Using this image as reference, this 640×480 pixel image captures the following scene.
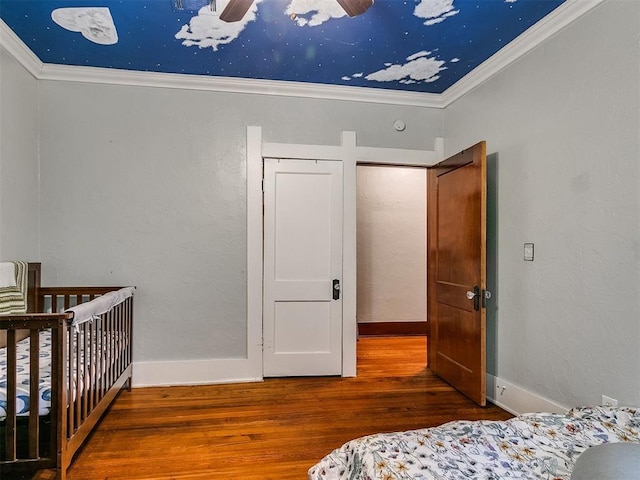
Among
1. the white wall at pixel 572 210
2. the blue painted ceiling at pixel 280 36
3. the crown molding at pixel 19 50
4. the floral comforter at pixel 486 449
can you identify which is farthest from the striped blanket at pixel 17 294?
the white wall at pixel 572 210

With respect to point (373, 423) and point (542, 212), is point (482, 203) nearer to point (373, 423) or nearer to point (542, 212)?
point (542, 212)

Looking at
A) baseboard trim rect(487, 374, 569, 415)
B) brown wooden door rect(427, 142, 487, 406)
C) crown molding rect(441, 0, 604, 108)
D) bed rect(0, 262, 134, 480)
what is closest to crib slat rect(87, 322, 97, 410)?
bed rect(0, 262, 134, 480)

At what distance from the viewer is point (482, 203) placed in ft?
9.17

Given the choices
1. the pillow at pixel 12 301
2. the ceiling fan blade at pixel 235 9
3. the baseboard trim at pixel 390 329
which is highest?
the ceiling fan blade at pixel 235 9

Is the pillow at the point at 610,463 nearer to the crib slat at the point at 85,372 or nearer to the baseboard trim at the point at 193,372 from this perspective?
the crib slat at the point at 85,372

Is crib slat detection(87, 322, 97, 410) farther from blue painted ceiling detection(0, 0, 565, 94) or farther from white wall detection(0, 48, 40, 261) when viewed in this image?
blue painted ceiling detection(0, 0, 565, 94)

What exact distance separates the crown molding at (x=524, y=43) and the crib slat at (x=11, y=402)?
10.8ft

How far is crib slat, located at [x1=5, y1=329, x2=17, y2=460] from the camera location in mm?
1777

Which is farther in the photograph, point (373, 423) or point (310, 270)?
point (310, 270)

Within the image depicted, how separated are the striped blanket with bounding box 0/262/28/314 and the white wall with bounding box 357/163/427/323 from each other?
350 cm

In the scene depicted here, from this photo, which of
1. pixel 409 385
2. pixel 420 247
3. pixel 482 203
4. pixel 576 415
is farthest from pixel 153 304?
pixel 420 247

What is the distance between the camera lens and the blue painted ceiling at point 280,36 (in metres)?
2.30

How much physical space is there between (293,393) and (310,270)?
1.01m

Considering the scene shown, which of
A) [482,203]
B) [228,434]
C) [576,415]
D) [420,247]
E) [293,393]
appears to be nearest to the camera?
[576,415]
